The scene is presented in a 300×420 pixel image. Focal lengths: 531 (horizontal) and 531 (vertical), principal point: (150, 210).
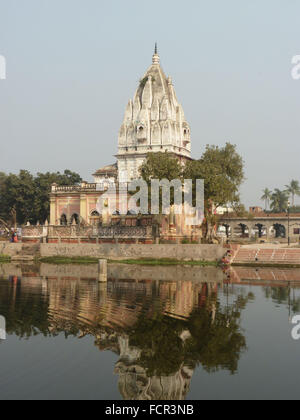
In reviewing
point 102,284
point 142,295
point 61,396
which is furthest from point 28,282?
point 61,396

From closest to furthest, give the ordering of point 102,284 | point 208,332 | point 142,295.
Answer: point 208,332 → point 142,295 → point 102,284

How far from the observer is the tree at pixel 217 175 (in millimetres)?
53344

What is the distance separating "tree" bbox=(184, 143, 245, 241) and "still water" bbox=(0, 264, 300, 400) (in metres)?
18.0

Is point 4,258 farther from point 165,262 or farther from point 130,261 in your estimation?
point 165,262

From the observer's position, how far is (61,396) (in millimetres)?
15086

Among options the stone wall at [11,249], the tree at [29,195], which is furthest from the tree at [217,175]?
the tree at [29,195]

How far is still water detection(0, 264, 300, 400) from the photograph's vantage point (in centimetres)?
1611

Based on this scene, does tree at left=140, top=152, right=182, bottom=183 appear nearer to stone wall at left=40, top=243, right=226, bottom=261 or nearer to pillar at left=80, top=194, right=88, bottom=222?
stone wall at left=40, top=243, right=226, bottom=261

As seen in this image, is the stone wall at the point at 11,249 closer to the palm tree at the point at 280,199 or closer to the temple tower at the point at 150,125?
the temple tower at the point at 150,125

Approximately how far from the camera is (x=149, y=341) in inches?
834

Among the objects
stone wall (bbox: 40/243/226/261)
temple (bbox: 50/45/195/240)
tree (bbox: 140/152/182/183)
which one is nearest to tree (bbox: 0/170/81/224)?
temple (bbox: 50/45/195/240)

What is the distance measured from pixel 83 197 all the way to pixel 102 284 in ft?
105
